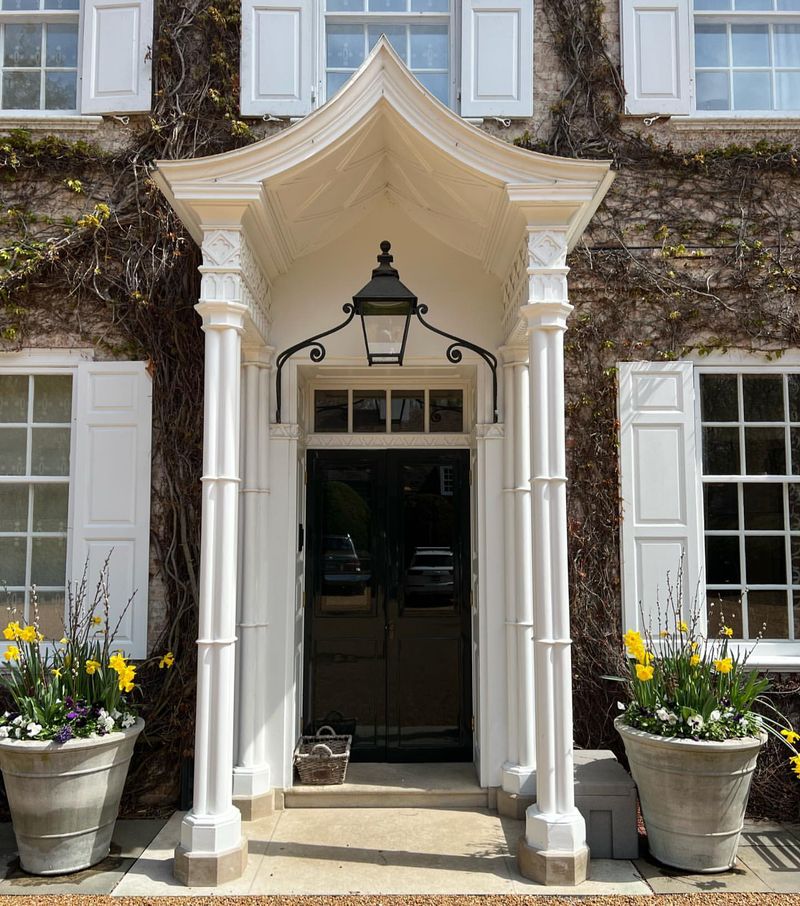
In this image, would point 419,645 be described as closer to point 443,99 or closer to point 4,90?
point 443,99

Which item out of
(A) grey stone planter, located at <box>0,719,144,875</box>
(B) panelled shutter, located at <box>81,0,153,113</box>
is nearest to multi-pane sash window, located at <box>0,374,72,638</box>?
(A) grey stone planter, located at <box>0,719,144,875</box>

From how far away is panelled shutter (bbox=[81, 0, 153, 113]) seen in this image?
5.44 metres

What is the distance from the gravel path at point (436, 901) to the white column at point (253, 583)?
1029 millimetres

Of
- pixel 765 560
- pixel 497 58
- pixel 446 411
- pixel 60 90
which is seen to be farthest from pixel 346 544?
pixel 60 90

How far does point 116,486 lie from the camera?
5.20 metres

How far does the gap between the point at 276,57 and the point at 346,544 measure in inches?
132

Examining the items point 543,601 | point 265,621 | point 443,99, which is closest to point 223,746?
A: point 265,621

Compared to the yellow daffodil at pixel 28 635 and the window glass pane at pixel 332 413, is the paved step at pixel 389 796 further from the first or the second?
the window glass pane at pixel 332 413

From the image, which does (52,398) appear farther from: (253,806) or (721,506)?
(721,506)

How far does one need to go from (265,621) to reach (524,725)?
1.68 metres

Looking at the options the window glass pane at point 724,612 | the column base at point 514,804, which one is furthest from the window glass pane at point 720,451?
the column base at point 514,804

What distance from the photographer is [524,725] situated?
188 inches

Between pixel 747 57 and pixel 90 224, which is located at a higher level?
pixel 747 57

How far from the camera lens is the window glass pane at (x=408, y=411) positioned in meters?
5.68
